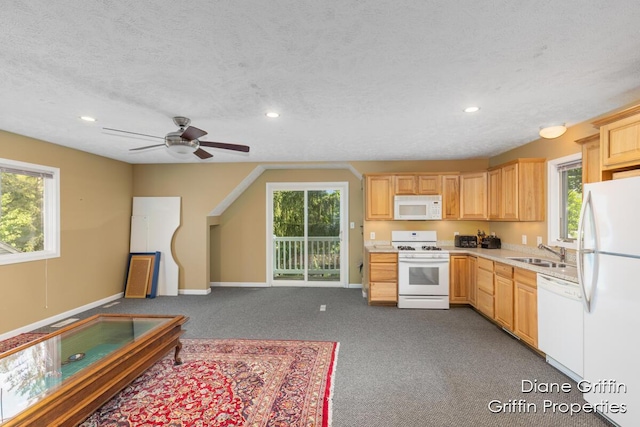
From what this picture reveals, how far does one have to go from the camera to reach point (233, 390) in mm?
2426

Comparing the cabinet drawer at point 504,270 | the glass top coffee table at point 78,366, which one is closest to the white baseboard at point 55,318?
the glass top coffee table at point 78,366

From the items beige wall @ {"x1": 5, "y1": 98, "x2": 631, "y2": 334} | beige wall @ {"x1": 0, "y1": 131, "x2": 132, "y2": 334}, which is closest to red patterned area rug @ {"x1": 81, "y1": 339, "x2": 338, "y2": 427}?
beige wall @ {"x1": 0, "y1": 131, "x2": 132, "y2": 334}

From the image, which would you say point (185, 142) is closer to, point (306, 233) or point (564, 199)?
point (306, 233)

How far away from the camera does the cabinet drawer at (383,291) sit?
4668 millimetres

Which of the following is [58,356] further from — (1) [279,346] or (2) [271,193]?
(2) [271,193]

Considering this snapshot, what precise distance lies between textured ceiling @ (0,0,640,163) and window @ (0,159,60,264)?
2.37 ft

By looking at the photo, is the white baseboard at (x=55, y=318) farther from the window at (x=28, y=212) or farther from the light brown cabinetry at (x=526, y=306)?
the light brown cabinetry at (x=526, y=306)

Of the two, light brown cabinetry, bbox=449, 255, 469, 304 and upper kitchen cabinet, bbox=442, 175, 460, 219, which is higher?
upper kitchen cabinet, bbox=442, 175, 460, 219

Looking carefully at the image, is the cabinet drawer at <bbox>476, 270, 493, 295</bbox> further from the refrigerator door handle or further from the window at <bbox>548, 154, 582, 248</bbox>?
the refrigerator door handle

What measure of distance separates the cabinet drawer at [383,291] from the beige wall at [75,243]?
4.45 meters

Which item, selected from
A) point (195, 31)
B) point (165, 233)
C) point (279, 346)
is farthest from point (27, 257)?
point (195, 31)

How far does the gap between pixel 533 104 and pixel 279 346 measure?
349 centimetres

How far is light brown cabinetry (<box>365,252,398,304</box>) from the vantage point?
4672mm

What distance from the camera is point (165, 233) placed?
216 inches
